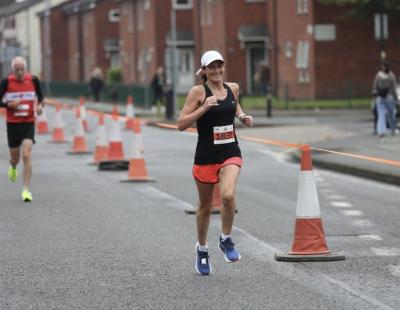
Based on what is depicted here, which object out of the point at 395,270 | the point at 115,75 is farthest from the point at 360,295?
the point at 115,75

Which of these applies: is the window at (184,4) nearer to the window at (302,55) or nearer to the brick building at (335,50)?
the brick building at (335,50)

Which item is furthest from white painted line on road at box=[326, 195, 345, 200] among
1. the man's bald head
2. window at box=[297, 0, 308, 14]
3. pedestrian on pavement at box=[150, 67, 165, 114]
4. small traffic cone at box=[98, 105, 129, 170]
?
window at box=[297, 0, 308, 14]

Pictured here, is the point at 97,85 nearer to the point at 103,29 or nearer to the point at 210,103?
the point at 103,29

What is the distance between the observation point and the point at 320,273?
952 centimetres

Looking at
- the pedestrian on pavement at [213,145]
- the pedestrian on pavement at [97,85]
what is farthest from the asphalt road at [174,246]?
the pedestrian on pavement at [97,85]

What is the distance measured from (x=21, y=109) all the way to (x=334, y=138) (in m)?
13.6

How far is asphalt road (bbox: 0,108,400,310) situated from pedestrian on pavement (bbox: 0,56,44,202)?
607 millimetres

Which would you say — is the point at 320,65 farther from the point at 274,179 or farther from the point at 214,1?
the point at 274,179

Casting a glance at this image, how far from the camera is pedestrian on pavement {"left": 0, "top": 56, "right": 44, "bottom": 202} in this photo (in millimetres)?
15734

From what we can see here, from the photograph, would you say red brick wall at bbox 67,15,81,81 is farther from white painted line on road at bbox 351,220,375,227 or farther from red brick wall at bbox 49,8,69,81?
white painted line on road at bbox 351,220,375,227

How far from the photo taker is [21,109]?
51.9 ft

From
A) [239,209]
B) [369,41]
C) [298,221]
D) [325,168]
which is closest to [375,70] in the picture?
[369,41]

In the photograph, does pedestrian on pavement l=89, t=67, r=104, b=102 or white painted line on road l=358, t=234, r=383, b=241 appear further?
pedestrian on pavement l=89, t=67, r=104, b=102

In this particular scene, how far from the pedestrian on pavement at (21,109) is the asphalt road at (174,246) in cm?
61
